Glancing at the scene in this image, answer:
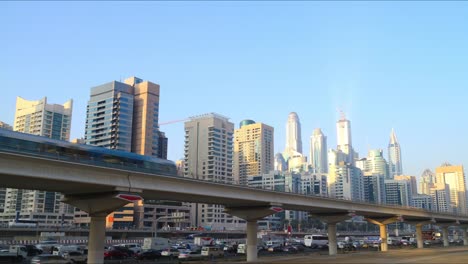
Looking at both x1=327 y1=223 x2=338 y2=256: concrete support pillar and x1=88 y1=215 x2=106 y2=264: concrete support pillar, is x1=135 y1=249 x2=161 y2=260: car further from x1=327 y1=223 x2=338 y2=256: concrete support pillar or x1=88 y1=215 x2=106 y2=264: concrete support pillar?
x1=327 y1=223 x2=338 y2=256: concrete support pillar

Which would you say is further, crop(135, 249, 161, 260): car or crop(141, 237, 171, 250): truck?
crop(141, 237, 171, 250): truck

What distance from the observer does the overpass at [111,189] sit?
3750 centimetres

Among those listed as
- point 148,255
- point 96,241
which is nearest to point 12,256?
point 96,241

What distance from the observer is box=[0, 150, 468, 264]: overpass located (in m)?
37.5

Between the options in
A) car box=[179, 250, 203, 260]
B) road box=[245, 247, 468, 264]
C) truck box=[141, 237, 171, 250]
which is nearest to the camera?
road box=[245, 247, 468, 264]

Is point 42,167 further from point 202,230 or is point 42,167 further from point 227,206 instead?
point 202,230

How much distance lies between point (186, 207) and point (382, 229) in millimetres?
110157

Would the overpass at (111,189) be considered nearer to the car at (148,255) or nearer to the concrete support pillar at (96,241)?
the concrete support pillar at (96,241)

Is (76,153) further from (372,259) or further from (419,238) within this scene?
(419,238)

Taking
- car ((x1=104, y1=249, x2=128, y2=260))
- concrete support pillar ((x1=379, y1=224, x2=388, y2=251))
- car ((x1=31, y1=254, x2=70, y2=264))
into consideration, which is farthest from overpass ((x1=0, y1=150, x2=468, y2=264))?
concrete support pillar ((x1=379, y1=224, x2=388, y2=251))

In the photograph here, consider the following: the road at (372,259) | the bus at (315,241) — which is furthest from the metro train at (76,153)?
the bus at (315,241)

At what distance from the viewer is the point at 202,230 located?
17425cm

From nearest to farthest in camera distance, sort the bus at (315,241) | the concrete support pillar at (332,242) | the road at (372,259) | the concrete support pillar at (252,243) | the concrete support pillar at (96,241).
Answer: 1. the concrete support pillar at (96,241)
2. the road at (372,259)
3. the concrete support pillar at (252,243)
4. the concrete support pillar at (332,242)
5. the bus at (315,241)

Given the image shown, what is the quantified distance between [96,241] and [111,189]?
5.42 m
